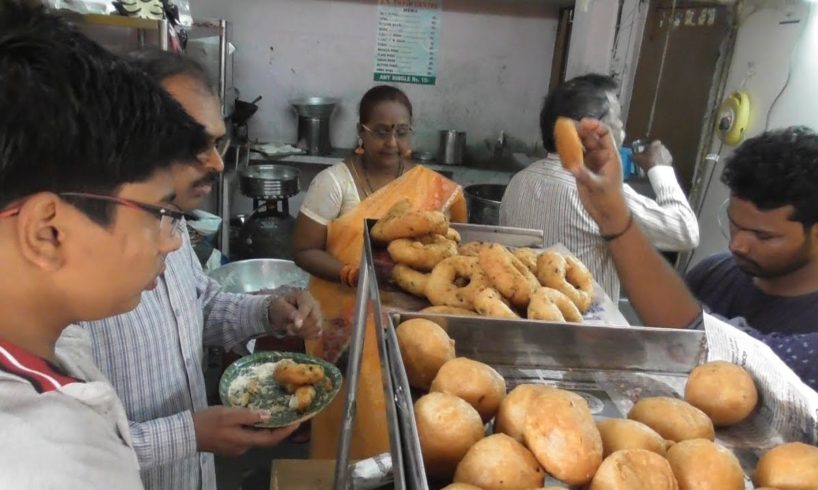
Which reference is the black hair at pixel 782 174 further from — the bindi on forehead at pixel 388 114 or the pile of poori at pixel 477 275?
the bindi on forehead at pixel 388 114

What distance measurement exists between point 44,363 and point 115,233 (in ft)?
0.63

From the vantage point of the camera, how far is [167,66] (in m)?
1.31

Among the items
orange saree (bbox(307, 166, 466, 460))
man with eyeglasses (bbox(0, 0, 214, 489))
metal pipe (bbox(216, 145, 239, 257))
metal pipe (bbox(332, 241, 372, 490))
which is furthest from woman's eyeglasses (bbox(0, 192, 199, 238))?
metal pipe (bbox(216, 145, 239, 257))

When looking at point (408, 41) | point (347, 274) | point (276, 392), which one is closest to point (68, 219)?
point (276, 392)

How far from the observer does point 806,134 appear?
1.51 metres

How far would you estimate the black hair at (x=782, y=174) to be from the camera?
1.38 metres

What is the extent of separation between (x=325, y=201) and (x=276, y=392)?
91 cm

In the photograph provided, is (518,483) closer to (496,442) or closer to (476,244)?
Answer: (496,442)

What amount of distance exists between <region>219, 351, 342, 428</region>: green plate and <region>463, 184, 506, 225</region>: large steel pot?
2.02 metres

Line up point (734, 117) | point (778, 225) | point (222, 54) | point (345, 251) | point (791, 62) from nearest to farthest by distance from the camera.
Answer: point (778, 225)
point (345, 251)
point (791, 62)
point (734, 117)
point (222, 54)

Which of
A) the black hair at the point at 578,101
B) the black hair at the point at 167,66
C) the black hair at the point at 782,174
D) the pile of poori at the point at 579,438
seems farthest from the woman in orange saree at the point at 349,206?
the pile of poori at the point at 579,438

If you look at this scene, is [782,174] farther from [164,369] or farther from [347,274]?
[164,369]

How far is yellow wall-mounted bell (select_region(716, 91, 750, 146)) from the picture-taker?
337 centimetres

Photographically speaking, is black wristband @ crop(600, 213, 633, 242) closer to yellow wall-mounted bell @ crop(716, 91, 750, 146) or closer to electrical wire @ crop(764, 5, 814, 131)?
electrical wire @ crop(764, 5, 814, 131)
